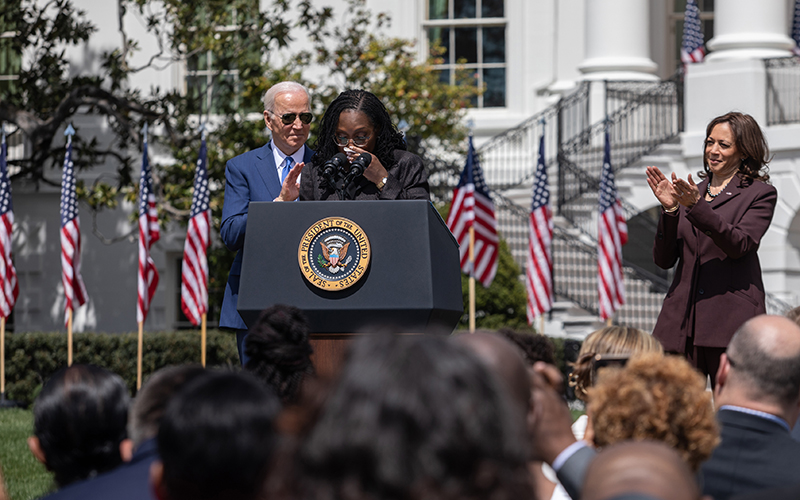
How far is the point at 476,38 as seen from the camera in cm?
1855

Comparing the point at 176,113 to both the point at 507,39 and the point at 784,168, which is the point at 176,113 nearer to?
the point at 507,39

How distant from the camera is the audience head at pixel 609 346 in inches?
129

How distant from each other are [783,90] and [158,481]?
13438 millimetres

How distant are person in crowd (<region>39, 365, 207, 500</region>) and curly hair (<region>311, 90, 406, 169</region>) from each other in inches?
74.4

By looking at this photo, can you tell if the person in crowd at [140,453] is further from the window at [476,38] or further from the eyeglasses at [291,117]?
the window at [476,38]

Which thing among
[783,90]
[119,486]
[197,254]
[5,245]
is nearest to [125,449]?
[119,486]

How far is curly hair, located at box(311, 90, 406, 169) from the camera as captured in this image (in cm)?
437

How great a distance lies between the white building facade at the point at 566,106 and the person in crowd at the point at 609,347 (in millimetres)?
10616

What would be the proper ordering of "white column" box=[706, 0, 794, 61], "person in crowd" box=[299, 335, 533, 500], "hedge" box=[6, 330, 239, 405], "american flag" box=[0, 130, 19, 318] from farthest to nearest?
"white column" box=[706, 0, 794, 61] → "hedge" box=[6, 330, 239, 405] → "american flag" box=[0, 130, 19, 318] → "person in crowd" box=[299, 335, 533, 500]

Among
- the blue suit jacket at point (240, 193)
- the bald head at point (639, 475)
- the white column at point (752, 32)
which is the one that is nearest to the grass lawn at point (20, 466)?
the blue suit jacket at point (240, 193)

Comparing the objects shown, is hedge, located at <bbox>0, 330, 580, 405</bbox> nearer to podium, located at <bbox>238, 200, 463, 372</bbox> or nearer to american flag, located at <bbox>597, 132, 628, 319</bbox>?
american flag, located at <bbox>597, 132, 628, 319</bbox>

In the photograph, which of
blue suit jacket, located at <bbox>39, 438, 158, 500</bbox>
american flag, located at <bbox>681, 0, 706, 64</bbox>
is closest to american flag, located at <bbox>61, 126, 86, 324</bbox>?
american flag, located at <bbox>681, 0, 706, 64</bbox>

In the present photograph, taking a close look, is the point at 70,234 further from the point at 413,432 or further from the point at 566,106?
the point at 413,432

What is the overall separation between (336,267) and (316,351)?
33 centimetres
